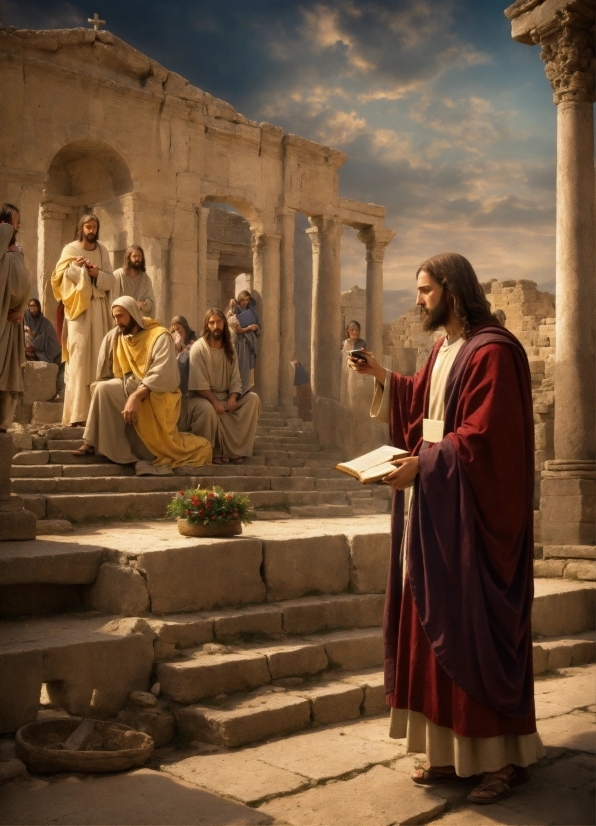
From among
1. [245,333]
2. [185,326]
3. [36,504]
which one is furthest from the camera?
[245,333]

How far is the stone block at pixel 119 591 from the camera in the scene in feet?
17.8

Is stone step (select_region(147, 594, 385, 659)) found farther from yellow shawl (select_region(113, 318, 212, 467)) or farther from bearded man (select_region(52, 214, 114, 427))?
bearded man (select_region(52, 214, 114, 427))

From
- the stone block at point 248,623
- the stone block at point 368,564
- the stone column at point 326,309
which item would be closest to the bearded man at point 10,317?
the stone block at point 248,623

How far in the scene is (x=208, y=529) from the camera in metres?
6.16

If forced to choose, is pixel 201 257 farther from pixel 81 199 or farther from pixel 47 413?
pixel 47 413

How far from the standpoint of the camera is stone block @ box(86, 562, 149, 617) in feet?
17.8

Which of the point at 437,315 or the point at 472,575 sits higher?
the point at 437,315

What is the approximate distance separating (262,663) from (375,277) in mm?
13913

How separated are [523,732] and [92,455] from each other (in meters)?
5.82

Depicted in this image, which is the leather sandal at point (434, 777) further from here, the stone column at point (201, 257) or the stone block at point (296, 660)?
the stone column at point (201, 257)

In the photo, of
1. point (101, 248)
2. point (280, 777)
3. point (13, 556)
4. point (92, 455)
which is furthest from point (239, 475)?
point (280, 777)

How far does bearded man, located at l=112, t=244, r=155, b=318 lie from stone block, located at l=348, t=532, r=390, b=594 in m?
5.36

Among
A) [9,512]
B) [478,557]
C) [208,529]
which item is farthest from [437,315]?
[9,512]

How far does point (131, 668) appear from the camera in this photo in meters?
4.97
